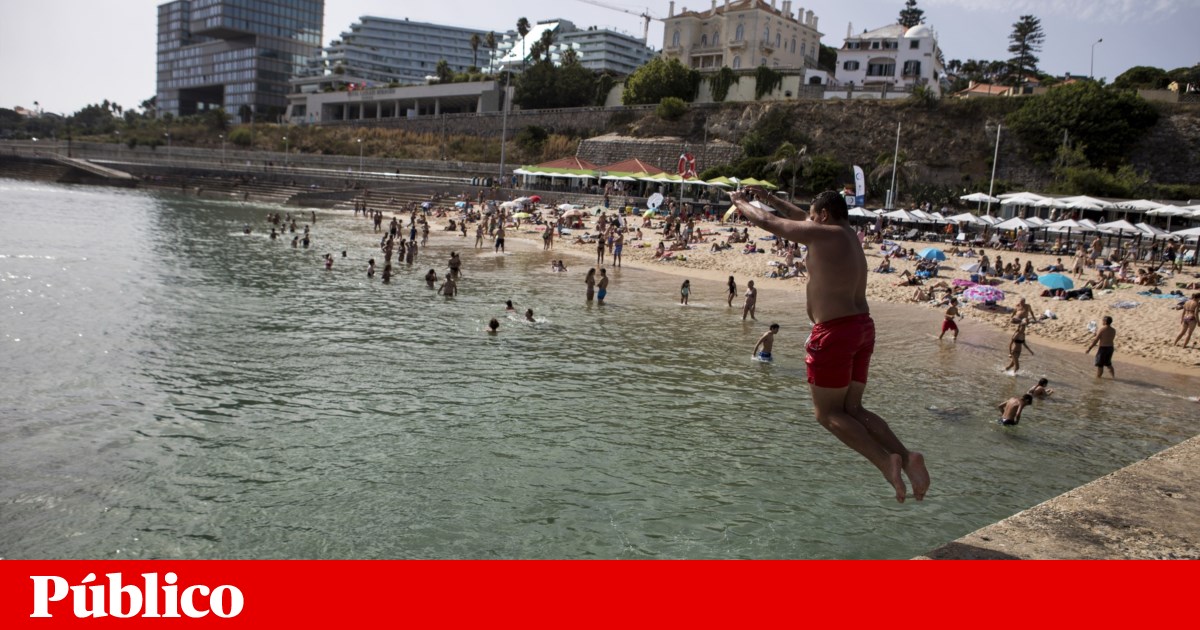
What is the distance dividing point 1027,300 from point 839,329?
2317 centimetres

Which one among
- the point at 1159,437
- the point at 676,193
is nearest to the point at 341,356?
the point at 1159,437

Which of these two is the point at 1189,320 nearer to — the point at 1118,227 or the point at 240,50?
the point at 1118,227

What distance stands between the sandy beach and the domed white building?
166ft

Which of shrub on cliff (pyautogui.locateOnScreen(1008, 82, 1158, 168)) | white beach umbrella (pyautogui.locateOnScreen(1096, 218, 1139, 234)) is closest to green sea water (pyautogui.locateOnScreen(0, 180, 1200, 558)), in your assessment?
white beach umbrella (pyautogui.locateOnScreen(1096, 218, 1139, 234))

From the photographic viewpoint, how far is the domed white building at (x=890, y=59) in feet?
261

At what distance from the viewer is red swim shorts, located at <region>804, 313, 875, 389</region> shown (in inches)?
166

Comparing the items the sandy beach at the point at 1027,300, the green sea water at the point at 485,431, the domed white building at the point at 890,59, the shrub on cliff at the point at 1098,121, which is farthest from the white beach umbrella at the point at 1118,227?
the domed white building at the point at 890,59

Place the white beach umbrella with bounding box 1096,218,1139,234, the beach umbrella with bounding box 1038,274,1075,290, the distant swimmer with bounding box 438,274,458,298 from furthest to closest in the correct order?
the white beach umbrella with bounding box 1096,218,1139,234 → the beach umbrella with bounding box 1038,274,1075,290 → the distant swimmer with bounding box 438,274,458,298

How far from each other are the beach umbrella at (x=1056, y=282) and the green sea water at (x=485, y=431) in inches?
182

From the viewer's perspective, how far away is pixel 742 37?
84.0m

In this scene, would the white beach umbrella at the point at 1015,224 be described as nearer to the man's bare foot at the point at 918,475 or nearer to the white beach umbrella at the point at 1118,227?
the white beach umbrella at the point at 1118,227

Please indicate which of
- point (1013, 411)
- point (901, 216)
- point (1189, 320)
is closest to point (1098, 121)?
point (901, 216)

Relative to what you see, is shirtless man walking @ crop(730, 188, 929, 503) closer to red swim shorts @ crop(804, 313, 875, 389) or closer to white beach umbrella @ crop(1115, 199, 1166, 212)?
red swim shorts @ crop(804, 313, 875, 389)
